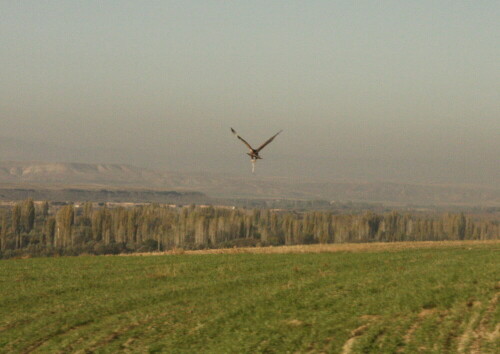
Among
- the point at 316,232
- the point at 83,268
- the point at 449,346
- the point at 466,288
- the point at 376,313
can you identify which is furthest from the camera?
the point at 316,232

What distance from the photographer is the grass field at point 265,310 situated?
18641 mm

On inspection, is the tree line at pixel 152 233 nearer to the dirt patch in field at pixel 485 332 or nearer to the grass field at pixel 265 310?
the grass field at pixel 265 310

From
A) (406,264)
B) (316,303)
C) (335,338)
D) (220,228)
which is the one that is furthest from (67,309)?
(220,228)

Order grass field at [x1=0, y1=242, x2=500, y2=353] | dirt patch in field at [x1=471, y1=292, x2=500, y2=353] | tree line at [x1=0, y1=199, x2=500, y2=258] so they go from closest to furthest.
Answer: dirt patch in field at [x1=471, y1=292, x2=500, y2=353] → grass field at [x1=0, y1=242, x2=500, y2=353] → tree line at [x1=0, y1=199, x2=500, y2=258]

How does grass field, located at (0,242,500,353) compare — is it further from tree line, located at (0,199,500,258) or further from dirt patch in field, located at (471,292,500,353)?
tree line, located at (0,199,500,258)

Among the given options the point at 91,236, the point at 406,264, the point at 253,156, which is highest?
the point at 253,156

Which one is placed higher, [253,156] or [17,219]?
[253,156]

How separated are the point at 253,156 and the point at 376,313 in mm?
20620

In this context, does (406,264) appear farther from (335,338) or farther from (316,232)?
(316,232)

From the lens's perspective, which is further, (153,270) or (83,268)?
(83,268)

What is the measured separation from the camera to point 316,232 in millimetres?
188000

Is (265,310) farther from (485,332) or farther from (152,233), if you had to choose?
(152,233)

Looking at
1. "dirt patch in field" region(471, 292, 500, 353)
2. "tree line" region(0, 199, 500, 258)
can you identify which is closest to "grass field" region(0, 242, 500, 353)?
"dirt patch in field" region(471, 292, 500, 353)

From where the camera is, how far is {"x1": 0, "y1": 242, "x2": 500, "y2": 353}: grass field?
61.2ft
